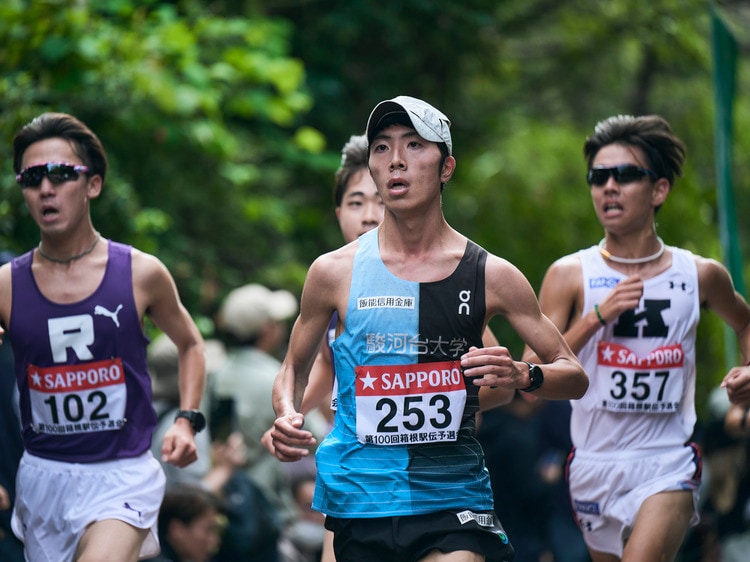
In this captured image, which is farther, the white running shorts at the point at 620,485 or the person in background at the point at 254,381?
the person in background at the point at 254,381

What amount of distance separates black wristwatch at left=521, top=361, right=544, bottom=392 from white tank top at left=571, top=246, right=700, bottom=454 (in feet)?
5.73

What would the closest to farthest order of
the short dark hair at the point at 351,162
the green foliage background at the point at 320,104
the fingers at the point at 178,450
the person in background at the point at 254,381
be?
the fingers at the point at 178,450
the short dark hair at the point at 351,162
the person in background at the point at 254,381
the green foliage background at the point at 320,104

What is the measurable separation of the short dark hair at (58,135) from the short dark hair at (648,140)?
2846 millimetres

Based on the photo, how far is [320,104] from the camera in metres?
15.0

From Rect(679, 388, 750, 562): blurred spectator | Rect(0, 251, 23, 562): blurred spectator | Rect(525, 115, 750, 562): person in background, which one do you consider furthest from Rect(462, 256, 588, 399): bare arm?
Rect(679, 388, 750, 562): blurred spectator

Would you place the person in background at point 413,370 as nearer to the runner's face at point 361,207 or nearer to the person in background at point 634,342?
the person in background at point 634,342

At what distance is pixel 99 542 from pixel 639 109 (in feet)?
45.7

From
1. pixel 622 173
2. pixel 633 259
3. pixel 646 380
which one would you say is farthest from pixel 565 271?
pixel 646 380

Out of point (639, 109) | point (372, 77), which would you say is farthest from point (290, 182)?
point (639, 109)

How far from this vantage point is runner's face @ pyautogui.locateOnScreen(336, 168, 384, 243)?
762 cm

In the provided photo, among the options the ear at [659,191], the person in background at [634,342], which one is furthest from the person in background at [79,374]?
the ear at [659,191]

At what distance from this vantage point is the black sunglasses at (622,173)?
753 cm

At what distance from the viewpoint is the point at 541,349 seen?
19.1 ft

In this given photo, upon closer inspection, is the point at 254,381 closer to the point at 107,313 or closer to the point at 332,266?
the point at 107,313
